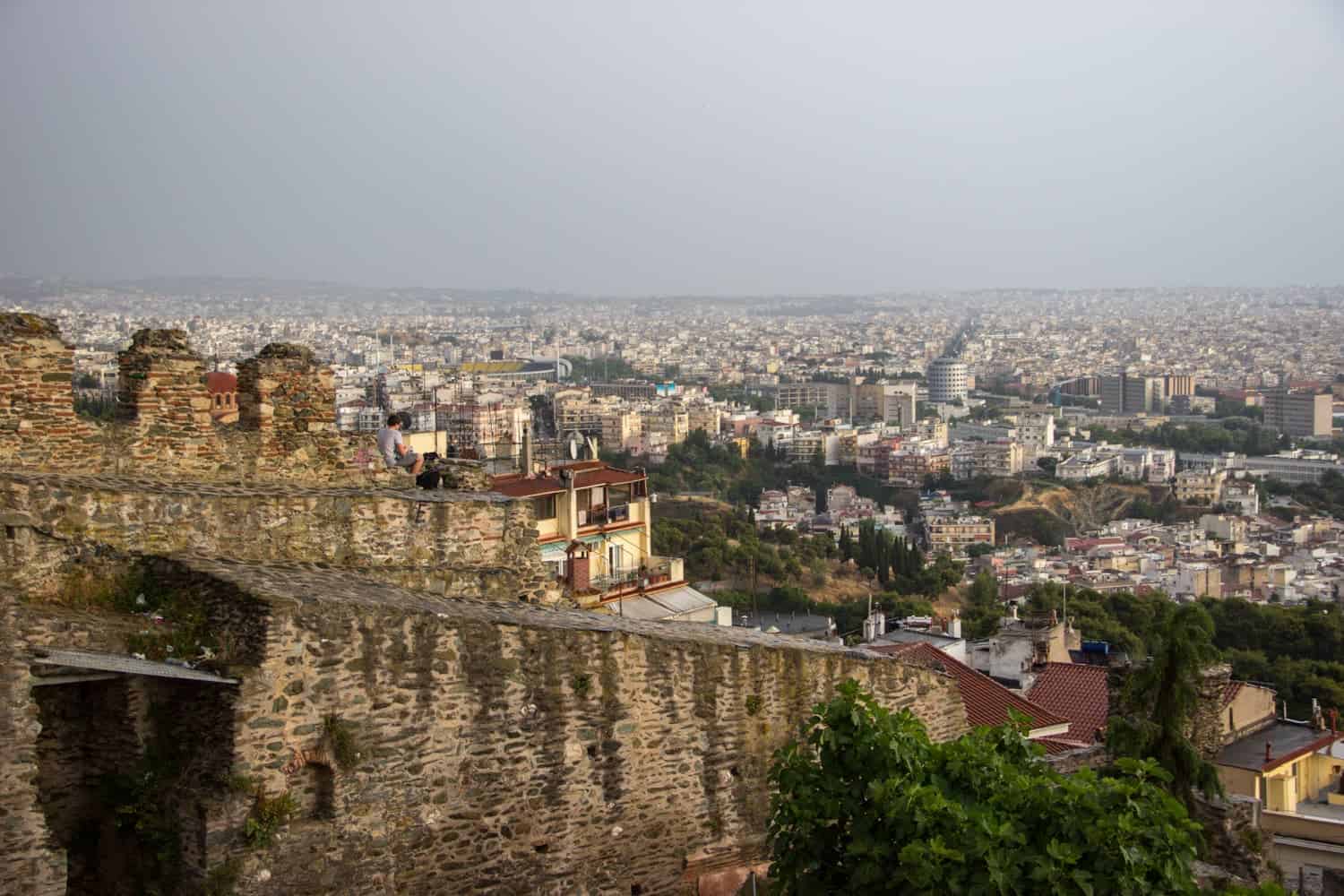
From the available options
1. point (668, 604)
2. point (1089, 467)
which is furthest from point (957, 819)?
point (1089, 467)

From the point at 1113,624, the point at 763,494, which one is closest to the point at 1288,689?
the point at 1113,624

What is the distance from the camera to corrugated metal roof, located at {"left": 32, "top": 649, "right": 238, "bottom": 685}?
19.2ft

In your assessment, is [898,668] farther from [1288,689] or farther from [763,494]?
[763,494]

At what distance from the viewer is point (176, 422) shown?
822 cm

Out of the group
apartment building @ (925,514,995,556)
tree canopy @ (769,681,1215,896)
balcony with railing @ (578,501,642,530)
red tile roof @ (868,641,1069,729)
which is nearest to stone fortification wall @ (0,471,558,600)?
tree canopy @ (769,681,1215,896)

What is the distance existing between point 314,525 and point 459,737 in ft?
5.95

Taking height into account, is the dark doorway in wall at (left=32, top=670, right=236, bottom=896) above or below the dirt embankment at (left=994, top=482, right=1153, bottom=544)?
above

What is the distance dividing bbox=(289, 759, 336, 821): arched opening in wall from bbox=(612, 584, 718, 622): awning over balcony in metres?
15.8

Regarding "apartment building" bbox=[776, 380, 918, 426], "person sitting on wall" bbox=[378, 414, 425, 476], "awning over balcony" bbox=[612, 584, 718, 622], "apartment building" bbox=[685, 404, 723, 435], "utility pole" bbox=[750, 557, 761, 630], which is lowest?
"apartment building" bbox=[776, 380, 918, 426]

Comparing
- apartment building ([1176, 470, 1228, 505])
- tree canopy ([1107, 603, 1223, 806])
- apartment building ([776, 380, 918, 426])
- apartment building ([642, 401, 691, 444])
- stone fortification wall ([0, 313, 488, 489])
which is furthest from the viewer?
apartment building ([776, 380, 918, 426])

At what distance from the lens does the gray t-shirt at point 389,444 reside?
9.90m

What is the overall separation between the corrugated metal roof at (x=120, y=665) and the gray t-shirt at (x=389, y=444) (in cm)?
385

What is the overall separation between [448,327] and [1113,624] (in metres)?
127

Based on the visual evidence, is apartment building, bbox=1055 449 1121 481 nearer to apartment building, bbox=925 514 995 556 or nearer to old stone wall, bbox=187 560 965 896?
apartment building, bbox=925 514 995 556
